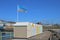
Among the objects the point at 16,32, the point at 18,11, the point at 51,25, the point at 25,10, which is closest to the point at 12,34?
the point at 16,32

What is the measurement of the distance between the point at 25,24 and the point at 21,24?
505mm

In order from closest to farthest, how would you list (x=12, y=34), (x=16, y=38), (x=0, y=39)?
(x=0, y=39), (x=16, y=38), (x=12, y=34)

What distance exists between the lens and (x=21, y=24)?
64.6 feet

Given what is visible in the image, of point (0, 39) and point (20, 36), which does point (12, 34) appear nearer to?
point (20, 36)

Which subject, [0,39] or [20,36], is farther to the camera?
[20,36]

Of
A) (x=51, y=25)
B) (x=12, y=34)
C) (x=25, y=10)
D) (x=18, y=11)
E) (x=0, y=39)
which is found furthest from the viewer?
(x=51, y=25)

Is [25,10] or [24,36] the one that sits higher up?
[25,10]

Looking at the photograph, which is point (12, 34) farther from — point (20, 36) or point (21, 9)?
point (21, 9)

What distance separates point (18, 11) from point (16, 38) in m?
5.37

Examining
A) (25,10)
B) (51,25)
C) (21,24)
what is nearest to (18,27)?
(21,24)

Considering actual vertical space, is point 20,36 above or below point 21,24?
below

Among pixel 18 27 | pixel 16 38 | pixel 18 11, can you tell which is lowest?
pixel 16 38

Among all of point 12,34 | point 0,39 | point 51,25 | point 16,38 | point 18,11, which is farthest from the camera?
point 51,25

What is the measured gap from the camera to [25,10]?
24734 millimetres
